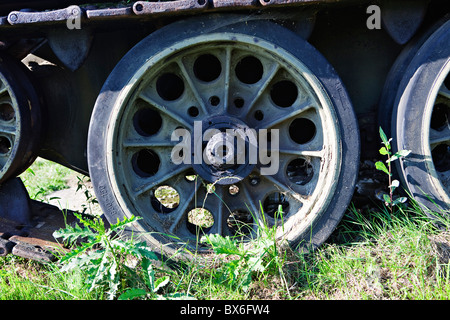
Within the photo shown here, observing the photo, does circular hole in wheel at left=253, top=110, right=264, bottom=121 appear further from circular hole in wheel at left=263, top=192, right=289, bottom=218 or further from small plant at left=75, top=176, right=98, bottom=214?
small plant at left=75, top=176, right=98, bottom=214

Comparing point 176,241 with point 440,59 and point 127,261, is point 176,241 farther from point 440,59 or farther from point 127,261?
point 440,59

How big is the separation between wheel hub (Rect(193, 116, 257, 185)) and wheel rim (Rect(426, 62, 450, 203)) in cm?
99

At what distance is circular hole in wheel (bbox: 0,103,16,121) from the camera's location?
3005 mm

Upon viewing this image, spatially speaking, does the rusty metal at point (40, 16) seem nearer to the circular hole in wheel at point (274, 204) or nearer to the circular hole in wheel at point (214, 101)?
the circular hole in wheel at point (214, 101)

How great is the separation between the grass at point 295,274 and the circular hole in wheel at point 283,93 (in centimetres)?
91

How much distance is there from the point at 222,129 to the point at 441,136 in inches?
48.9

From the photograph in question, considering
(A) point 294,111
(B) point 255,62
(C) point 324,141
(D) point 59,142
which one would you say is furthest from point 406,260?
(D) point 59,142

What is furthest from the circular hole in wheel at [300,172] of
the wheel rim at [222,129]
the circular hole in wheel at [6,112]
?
the circular hole in wheel at [6,112]

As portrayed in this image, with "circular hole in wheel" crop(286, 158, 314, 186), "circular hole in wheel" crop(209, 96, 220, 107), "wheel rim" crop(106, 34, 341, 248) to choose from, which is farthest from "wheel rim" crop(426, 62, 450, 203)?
"circular hole in wheel" crop(209, 96, 220, 107)

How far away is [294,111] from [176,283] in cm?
116

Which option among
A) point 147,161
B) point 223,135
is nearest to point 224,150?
point 223,135

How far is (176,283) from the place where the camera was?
259 cm

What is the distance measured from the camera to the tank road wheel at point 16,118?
2.84m

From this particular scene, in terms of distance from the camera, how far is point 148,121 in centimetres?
315
